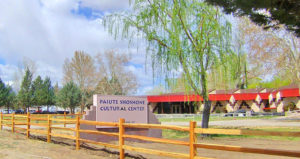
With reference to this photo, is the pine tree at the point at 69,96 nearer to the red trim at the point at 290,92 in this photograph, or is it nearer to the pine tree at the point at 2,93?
the pine tree at the point at 2,93

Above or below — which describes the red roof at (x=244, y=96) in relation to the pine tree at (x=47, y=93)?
below

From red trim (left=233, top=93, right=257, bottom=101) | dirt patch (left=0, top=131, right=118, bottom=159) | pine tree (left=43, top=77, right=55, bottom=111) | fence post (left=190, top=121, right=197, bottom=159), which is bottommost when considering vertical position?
dirt patch (left=0, top=131, right=118, bottom=159)

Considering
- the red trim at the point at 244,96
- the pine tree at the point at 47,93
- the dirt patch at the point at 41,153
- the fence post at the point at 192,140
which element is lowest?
the dirt patch at the point at 41,153

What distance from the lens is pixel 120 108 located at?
1305 cm

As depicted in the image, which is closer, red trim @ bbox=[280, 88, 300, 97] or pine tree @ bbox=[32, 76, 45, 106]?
red trim @ bbox=[280, 88, 300, 97]

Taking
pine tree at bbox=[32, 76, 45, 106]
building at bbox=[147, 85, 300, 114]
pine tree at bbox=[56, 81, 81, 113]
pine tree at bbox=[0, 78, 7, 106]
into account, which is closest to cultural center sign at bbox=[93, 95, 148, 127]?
building at bbox=[147, 85, 300, 114]

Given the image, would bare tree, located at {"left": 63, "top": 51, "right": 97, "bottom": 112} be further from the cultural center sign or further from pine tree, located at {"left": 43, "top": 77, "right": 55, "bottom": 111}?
the cultural center sign

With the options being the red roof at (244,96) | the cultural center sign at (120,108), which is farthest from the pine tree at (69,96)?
the cultural center sign at (120,108)

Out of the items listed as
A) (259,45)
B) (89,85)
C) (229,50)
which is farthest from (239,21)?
(89,85)

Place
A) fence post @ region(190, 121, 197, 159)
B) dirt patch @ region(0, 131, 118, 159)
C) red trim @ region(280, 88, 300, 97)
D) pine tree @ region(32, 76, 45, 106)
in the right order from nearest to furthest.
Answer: fence post @ region(190, 121, 197, 159) < dirt patch @ region(0, 131, 118, 159) < red trim @ region(280, 88, 300, 97) < pine tree @ region(32, 76, 45, 106)

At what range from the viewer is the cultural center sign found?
12.5m

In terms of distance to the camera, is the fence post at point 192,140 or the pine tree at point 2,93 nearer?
the fence post at point 192,140

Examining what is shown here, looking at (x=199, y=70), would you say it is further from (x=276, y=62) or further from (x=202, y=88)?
(x=276, y=62)

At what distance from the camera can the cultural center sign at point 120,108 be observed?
41.0 feet
